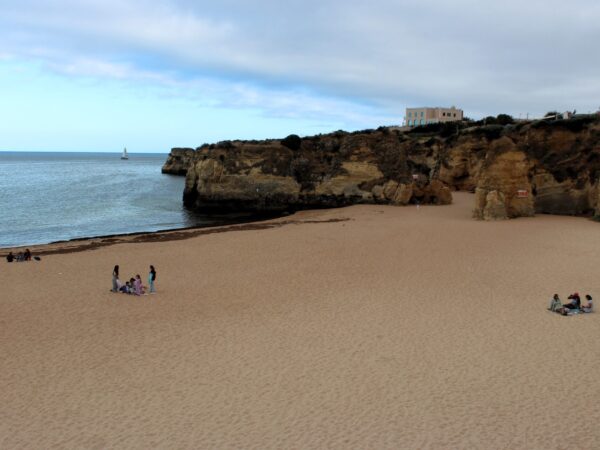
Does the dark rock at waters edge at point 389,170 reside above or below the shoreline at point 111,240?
above

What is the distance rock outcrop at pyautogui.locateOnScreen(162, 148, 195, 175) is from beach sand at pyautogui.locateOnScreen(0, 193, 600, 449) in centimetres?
9161

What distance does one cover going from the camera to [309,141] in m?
43.1

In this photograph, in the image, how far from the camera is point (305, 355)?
32.4ft

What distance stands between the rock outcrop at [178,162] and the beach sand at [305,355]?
91.6 metres

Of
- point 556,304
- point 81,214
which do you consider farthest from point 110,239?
point 556,304

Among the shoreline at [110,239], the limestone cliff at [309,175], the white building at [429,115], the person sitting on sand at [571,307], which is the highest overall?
the white building at [429,115]

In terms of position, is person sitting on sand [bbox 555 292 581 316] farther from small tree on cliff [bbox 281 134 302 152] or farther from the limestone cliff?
small tree on cliff [bbox 281 134 302 152]

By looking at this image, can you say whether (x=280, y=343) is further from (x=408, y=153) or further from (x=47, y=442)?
(x=408, y=153)

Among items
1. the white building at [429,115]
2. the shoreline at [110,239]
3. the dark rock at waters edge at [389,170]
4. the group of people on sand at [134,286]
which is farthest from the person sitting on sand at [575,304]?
the white building at [429,115]

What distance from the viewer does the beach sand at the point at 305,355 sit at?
727 cm

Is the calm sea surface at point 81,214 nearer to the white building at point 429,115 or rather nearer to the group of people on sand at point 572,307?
the group of people on sand at point 572,307

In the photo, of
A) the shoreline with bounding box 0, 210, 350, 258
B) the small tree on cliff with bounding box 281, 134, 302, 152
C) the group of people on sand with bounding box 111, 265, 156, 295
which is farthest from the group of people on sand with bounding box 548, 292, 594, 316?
the small tree on cliff with bounding box 281, 134, 302, 152

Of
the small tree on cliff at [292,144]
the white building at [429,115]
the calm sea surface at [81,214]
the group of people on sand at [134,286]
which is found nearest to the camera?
the group of people on sand at [134,286]

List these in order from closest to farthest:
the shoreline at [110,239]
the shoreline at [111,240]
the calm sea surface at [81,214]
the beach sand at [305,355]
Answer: the beach sand at [305,355] → the shoreline at [111,240] → the shoreline at [110,239] → the calm sea surface at [81,214]
